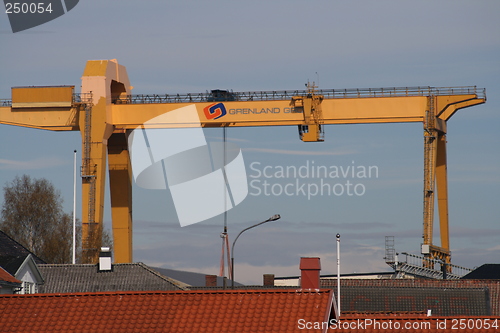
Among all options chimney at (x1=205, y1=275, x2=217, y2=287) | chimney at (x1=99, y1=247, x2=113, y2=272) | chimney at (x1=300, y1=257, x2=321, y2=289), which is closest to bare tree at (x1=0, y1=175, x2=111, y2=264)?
chimney at (x1=205, y1=275, x2=217, y2=287)

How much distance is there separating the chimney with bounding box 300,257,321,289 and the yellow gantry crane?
20322 millimetres

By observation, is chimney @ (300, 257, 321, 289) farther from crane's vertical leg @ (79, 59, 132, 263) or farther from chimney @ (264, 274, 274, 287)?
chimney @ (264, 274, 274, 287)

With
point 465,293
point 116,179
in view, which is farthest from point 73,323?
point 116,179

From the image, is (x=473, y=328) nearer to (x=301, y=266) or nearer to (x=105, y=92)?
(x=301, y=266)

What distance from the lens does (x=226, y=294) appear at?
Answer: 62.0 ft

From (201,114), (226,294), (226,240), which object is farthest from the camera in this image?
(201,114)

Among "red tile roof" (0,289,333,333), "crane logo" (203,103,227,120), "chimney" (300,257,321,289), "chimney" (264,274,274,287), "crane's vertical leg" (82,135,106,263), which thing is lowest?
"red tile roof" (0,289,333,333)

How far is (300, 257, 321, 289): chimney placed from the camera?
76.3 feet

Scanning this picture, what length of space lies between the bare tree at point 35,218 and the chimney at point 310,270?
38.9 meters

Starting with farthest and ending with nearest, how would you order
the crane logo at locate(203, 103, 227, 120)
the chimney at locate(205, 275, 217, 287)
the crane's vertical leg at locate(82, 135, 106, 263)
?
the chimney at locate(205, 275, 217, 287) < the crane's vertical leg at locate(82, 135, 106, 263) < the crane logo at locate(203, 103, 227, 120)

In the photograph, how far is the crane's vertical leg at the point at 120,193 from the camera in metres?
48.9

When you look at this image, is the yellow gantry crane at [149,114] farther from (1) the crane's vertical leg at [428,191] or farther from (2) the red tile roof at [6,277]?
(2) the red tile roof at [6,277]

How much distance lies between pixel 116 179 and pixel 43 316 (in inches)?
1214

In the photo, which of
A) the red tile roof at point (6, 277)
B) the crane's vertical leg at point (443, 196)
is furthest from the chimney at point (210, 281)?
the red tile roof at point (6, 277)
